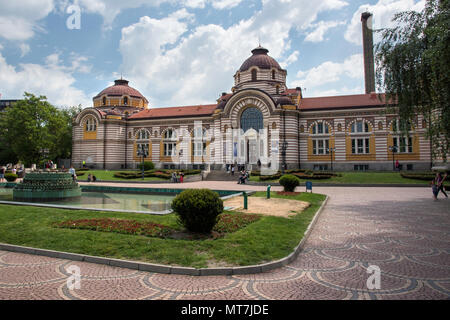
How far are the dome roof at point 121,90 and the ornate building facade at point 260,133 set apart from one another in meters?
5.85

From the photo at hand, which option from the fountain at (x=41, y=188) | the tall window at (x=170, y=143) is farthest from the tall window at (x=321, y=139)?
the fountain at (x=41, y=188)

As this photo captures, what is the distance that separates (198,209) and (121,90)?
180 feet

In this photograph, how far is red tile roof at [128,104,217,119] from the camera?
1925 inches

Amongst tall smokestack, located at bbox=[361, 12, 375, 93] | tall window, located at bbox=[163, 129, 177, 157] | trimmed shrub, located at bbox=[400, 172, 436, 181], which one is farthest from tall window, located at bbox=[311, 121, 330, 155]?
tall window, located at bbox=[163, 129, 177, 157]

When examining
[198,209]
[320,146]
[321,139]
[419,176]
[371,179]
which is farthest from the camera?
[320,146]

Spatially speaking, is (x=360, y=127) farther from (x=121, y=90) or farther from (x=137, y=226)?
(x=121, y=90)

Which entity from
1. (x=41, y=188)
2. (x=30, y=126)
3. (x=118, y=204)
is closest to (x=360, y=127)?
(x=118, y=204)

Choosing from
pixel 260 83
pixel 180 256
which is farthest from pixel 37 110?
pixel 180 256

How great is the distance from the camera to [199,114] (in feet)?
156

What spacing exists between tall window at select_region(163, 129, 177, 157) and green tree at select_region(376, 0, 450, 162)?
38.0 meters

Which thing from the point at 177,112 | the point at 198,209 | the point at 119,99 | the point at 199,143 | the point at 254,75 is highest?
the point at 254,75

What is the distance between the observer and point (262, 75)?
153 ft

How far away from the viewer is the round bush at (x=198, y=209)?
779 cm

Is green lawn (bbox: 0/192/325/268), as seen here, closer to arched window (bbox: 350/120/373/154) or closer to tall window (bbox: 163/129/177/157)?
arched window (bbox: 350/120/373/154)
